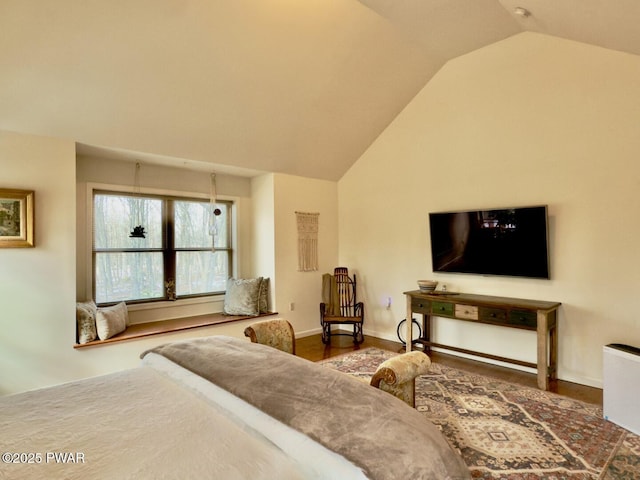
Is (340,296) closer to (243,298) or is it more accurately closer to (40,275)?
(243,298)

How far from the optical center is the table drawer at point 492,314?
3551 millimetres

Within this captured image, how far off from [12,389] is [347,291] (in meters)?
3.88

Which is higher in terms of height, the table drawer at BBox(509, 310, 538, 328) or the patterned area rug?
the table drawer at BBox(509, 310, 538, 328)

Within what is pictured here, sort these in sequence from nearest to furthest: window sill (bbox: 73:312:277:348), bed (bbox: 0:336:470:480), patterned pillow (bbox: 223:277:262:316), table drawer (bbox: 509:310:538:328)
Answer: bed (bbox: 0:336:470:480), table drawer (bbox: 509:310:538:328), window sill (bbox: 73:312:277:348), patterned pillow (bbox: 223:277:262:316)

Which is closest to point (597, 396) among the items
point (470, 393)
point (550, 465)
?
point (470, 393)

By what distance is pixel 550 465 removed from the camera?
215 cm

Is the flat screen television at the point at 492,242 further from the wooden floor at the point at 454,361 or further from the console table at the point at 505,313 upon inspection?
the wooden floor at the point at 454,361

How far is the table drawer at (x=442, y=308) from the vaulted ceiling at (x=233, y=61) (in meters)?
2.56

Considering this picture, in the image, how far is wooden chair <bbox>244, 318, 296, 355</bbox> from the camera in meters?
2.80

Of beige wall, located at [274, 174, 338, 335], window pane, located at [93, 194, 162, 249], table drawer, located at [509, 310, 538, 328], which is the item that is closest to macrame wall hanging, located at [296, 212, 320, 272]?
beige wall, located at [274, 174, 338, 335]

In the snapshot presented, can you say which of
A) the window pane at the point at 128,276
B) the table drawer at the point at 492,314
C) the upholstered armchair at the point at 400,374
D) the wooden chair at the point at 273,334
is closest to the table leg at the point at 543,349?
the table drawer at the point at 492,314

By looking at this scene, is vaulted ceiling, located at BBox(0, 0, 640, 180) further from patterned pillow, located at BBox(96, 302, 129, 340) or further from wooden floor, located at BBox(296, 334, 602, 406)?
wooden floor, located at BBox(296, 334, 602, 406)

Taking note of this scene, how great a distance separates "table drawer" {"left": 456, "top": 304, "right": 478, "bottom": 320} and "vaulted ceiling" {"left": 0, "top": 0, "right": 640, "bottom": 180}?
8.65 ft

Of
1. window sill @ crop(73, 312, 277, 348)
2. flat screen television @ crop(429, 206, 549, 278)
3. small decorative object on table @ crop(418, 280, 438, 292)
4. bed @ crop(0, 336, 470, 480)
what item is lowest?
window sill @ crop(73, 312, 277, 348)
